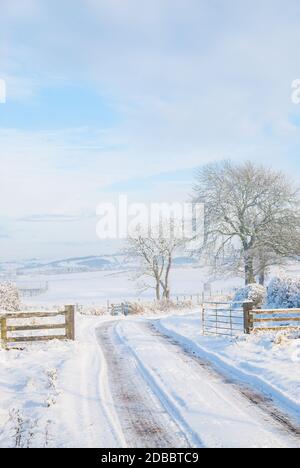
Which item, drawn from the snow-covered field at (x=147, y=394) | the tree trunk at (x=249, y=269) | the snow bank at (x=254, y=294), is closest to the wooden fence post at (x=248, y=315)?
the snow-covered field at (x=147, y=394)

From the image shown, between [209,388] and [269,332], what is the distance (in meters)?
8.95

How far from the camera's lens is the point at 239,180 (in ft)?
120

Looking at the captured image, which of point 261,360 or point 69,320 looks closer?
point 261,360

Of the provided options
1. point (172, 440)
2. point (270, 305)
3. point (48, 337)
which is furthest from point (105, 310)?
point (172, 440)

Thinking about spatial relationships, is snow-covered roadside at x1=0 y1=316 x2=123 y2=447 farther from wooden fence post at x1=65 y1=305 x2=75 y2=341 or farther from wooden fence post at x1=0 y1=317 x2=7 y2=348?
wooden fence post at x1=65 y1=305 x2=75 y2=341

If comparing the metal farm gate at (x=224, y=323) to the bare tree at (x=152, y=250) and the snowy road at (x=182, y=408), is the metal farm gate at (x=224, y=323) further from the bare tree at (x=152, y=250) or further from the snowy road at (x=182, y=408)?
the bare tree at (x=152, y=250)

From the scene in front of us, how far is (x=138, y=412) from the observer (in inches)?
330

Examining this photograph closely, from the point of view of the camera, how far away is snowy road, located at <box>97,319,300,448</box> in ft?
22.7

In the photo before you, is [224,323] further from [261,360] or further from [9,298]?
[9,298]

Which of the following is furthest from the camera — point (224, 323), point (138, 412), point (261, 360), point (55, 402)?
point (224, 323)

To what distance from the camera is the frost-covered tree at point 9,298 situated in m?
27.1

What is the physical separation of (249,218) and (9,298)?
19.7 meters

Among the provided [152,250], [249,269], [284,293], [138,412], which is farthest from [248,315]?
[152,250]
